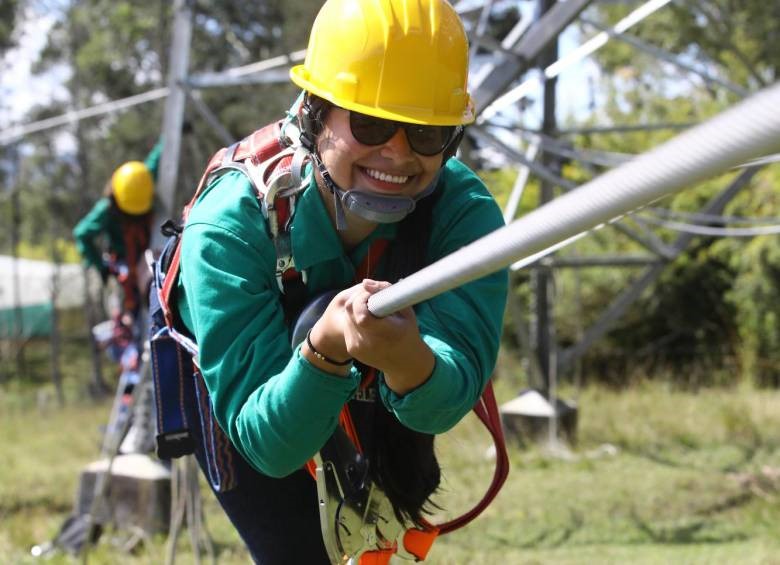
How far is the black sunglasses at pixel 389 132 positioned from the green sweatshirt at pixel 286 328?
0.17 metres

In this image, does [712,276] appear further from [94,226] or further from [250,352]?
[250,352]

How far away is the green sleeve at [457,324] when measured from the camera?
1815mm

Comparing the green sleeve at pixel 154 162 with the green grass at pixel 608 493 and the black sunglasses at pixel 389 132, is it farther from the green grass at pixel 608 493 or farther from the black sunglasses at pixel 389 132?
the black sunglasses at pixel 389 132

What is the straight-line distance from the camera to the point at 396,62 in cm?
194

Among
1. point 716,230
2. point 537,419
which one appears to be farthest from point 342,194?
point 537,419

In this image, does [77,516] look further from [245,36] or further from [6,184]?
[6,184]

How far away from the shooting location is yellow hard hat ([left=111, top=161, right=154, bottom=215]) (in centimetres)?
598

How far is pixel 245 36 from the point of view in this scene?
74.5ft

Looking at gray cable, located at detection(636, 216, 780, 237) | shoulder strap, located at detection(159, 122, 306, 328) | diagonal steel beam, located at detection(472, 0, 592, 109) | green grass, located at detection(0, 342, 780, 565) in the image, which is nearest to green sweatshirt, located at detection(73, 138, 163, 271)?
green grass, located at detection(0, 342, 780, 565)

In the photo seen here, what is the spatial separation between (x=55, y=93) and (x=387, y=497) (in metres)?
21.3

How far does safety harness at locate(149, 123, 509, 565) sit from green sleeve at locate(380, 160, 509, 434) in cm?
16

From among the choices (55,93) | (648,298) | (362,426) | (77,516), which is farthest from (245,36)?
(362,426)

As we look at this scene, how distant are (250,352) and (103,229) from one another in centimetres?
469

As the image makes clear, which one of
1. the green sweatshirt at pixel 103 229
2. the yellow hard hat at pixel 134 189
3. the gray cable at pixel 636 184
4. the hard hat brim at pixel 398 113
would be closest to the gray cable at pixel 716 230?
the yellow hard hat at pixel 134 189
